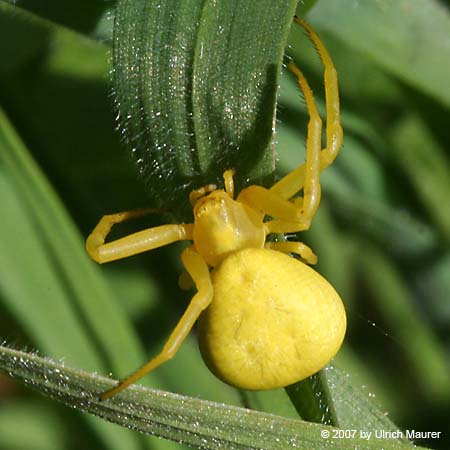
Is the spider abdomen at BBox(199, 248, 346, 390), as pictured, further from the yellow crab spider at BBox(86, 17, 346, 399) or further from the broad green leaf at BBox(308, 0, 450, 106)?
the broad green leaf at BBox(308, 0, 450, 106)

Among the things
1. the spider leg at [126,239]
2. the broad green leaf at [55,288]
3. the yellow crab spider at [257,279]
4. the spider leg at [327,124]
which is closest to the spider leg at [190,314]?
the yellow crab spider at [257,279]

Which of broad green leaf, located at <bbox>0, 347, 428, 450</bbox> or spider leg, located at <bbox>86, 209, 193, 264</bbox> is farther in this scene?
spider leg, located at <bbox>86, 209, 193, 264</bbox>

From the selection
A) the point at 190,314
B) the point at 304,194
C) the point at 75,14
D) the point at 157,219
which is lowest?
the point at 157,219

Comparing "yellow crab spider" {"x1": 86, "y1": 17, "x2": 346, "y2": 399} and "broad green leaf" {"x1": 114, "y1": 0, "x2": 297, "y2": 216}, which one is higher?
"broad green leaf" {"x1": 114, "y1": 0, "x2": 297, "y2": 216}

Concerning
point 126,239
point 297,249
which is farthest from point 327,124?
point 126,239

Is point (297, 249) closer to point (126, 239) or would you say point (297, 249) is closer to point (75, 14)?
point (126, 239)

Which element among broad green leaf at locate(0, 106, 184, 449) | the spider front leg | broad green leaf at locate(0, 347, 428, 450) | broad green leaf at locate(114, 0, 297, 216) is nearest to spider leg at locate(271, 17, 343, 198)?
the spider front leg
